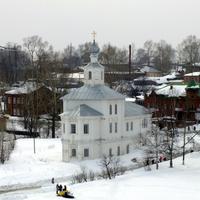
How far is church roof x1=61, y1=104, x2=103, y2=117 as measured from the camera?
40469 mm

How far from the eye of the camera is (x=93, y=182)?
100 feet

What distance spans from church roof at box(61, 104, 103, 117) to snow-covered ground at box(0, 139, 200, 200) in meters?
3.49

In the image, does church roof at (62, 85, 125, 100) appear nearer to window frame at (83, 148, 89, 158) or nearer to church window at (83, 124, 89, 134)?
church window at (83, 124, 89, 134)

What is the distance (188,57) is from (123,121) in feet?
311

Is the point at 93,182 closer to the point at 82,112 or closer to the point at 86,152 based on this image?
the point at 86,152

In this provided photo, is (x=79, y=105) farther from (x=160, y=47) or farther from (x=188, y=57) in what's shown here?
(x=160, y=47)

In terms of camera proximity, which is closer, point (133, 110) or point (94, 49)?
point (94, 49)

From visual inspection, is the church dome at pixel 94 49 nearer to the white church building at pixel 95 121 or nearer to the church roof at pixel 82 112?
the white church building at pixel 95 121

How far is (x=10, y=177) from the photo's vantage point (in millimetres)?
34438

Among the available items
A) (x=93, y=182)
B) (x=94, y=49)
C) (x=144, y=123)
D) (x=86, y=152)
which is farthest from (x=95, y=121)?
(x=93, y=182)

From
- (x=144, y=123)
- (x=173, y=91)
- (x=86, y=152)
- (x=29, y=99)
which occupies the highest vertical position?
(x=173, y=91)

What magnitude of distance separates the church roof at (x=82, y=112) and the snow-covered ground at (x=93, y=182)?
3.49 meters

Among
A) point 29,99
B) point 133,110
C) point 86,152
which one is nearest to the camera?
point 86,152

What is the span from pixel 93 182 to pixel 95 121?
11.1m
